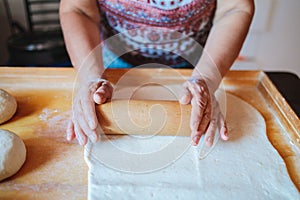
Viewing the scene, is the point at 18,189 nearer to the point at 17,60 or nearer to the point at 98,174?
the point at 98,174

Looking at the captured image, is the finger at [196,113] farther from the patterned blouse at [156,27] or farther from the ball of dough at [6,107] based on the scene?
the ball of dough at [6,107]

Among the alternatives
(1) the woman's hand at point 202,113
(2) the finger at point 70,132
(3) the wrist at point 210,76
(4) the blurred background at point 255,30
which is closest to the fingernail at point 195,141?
(1) the woman's hand at point 202,113

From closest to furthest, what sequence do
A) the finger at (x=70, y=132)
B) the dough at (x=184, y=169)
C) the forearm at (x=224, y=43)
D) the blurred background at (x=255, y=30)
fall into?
the dough at (x=184, y=169) → the finger at (x=70, y=132) → the forearm at (x=224, y=43) → the blurred background at (x=255, y=30)

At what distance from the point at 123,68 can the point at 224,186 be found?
1.75 feet

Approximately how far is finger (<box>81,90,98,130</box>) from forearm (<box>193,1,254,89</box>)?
0.31m

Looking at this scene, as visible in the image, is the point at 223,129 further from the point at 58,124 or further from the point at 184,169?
the point at 58,124

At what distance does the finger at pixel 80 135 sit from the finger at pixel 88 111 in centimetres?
3

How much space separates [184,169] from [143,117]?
0.51 feet

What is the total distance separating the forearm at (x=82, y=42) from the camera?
80 cm

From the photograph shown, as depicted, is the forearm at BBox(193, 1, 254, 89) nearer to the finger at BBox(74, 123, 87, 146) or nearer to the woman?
the woman

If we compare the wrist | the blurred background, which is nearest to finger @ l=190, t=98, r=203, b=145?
the wrist

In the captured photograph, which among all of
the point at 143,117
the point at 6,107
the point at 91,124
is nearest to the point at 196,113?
the point at 143,117

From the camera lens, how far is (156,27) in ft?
3.01

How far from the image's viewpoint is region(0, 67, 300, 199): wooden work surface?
614 mm
